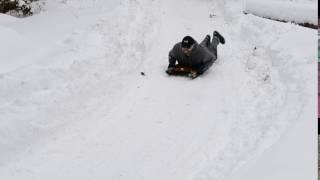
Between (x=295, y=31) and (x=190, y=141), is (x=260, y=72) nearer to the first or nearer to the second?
(x=295, y=31)

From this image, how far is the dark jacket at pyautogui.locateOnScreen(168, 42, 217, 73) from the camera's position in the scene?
11.1 meters

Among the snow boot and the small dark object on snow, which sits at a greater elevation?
the snow boot

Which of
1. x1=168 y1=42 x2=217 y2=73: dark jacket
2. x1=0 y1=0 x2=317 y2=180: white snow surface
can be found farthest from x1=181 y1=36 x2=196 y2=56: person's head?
x1=0 y1=0 x2=317 y2=180: white snow surface

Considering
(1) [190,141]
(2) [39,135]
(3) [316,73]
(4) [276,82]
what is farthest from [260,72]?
(2) [39,135]

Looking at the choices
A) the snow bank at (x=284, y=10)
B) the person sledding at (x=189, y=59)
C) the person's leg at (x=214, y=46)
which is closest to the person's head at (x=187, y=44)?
the person sledding at (x=189, y=59)

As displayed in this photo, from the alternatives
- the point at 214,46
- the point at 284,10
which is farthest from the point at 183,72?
the point at 284,10

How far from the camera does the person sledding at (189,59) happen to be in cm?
1094

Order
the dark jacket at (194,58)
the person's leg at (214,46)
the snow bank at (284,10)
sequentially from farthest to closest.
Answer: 1. the snow bank at (284,10)
2. the person's leg at (214,46)
3. the dark jacket at (194,58)

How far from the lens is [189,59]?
437 inches

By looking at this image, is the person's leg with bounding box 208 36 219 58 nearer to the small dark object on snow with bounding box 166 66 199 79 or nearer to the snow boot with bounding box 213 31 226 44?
the snow boot with bounding box 213 31 226 44

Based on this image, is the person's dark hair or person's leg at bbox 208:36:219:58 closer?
the person's dark hair

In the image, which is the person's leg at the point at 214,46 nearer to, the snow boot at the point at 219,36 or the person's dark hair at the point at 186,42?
the snow boot at the point at 219,36

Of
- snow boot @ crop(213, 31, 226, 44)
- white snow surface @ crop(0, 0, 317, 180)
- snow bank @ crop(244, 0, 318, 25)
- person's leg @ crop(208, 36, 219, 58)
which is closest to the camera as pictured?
white snow surface @ crop(0, 0, 317, 180)

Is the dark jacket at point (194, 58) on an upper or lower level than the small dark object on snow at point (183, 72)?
upper
